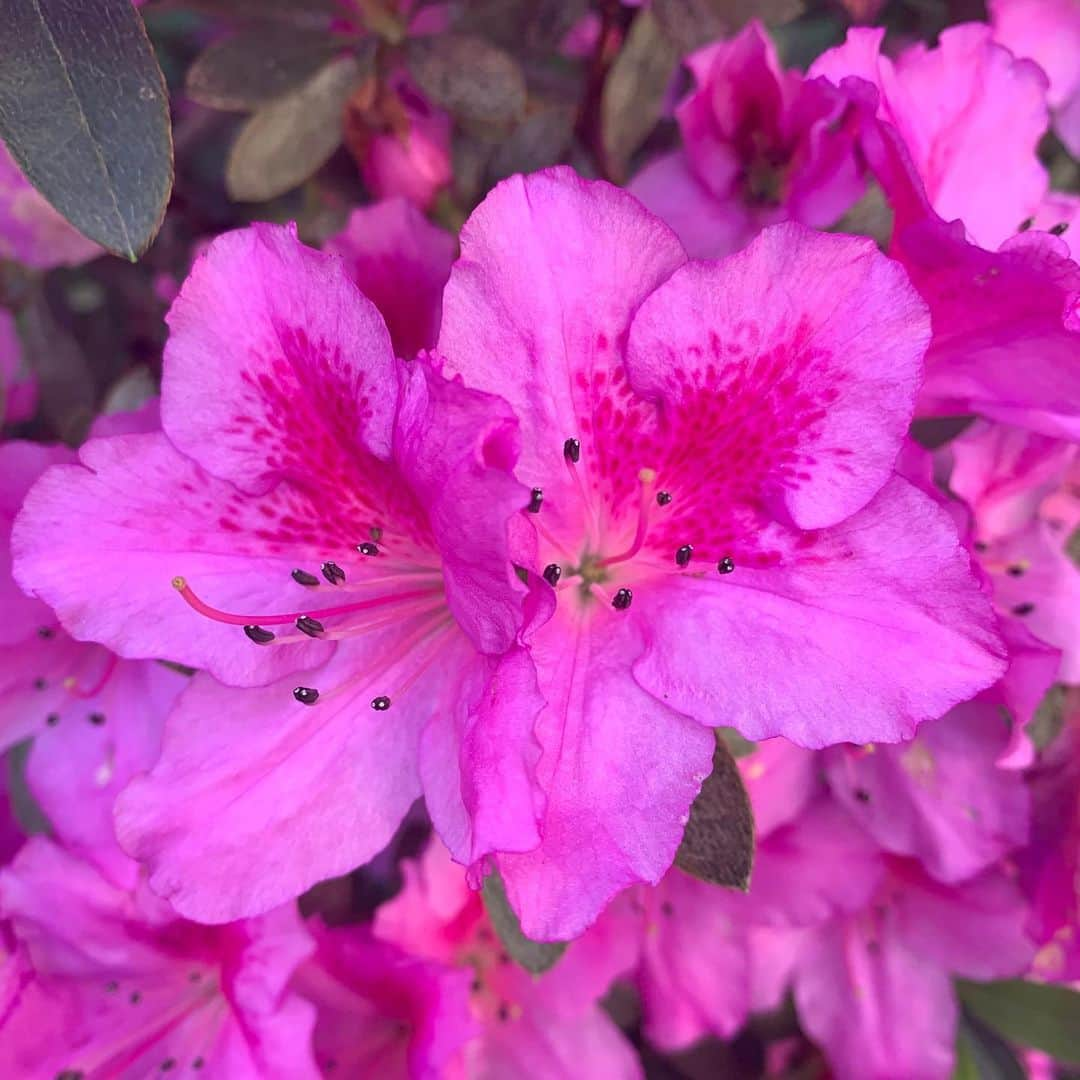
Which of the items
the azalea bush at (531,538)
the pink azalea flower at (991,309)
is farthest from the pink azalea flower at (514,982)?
the pink azalea flower at (991,309)

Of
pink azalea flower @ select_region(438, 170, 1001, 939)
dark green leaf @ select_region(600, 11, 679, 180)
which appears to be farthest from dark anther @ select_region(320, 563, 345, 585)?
dark green leaf @ select_region(600, 11, 679, 180)

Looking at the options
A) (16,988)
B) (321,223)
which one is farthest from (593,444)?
(16,988)

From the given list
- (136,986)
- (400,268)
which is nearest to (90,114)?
(400,268)

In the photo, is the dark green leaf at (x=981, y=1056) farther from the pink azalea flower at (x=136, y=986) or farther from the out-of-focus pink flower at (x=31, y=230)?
the out-of-focus pink flower at (x=31, y=230)

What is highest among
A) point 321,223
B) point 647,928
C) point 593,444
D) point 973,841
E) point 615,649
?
point 321,223

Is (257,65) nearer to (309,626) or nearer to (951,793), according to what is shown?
(309,626)

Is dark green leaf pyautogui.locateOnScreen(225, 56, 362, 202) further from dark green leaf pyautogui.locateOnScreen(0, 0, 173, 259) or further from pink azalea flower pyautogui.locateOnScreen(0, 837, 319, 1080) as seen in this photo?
pink azalea flower pyautogui.locateOnScreen(0, 837, 319, 1080)

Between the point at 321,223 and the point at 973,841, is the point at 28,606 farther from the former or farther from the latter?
the point at 973,841
